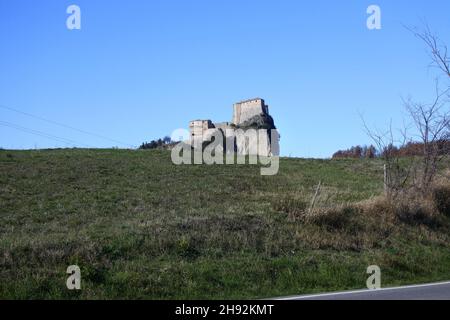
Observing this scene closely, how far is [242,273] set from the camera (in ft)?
42.8

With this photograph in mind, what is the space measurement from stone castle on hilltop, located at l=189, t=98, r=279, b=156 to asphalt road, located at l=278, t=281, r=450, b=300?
3400 centimetres

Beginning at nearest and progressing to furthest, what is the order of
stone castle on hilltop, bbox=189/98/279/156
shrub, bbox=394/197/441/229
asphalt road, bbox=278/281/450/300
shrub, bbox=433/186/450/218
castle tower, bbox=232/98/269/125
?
1. asphalt road, bbox=278/281/450/300
2. shrub, bbox=394/197/441/229
3. shrub, bbox=433/186/450/218
4. stone castle on hilltop, bbox=189/98/279/156
5. castle tower, bbox=232/98/269/125

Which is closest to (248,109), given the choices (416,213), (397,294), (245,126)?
(245,126)

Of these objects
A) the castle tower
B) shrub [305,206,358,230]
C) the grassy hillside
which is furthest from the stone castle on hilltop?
shrub [305,206,358,230]

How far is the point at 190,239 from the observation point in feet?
47.9

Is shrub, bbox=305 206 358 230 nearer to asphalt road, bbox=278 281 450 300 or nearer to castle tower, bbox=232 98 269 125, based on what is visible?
asphalt road, bbox=278 281 450 300

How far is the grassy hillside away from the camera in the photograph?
12.0 metres

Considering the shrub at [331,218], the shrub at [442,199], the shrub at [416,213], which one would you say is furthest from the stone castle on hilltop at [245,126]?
the shrub at [331,218]

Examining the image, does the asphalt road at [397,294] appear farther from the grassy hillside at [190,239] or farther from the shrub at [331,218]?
the shrub at [331,218]

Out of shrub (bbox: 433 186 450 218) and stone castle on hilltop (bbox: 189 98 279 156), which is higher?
stone castle on hilltop (bbox: 189 98 279 156)

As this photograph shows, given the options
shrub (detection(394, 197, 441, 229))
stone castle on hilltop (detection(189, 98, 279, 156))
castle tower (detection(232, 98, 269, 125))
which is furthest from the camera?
castle tower (detection(232, 98, 269, 125))

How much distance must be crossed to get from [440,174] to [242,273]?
1322cm
